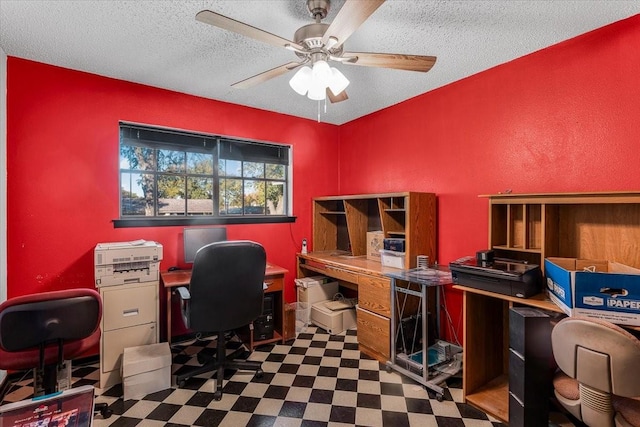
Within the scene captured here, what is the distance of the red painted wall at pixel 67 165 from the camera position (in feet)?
8.52

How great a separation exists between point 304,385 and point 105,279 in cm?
181

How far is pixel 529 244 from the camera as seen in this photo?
7.82 feet

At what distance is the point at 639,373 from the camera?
1.32 meters

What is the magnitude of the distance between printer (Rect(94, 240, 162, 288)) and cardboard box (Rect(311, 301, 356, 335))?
1834 millimetres

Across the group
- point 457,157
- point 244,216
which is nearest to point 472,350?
point 457,157

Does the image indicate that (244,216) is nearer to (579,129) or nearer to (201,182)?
(201,182)

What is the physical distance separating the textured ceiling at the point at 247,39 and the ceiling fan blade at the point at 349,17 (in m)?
0.46

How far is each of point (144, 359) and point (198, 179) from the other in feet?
6.29

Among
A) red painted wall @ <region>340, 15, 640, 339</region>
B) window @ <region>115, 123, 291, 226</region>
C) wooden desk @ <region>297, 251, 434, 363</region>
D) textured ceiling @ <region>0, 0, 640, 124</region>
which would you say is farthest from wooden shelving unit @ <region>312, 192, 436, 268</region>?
textured ceiling @ <region>0, 0, 640, 124</region>

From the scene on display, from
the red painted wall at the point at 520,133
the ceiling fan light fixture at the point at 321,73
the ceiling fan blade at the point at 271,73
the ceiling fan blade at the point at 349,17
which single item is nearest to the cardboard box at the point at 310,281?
the red painted wall at the point at 520,133

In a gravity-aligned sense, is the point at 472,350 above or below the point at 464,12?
below

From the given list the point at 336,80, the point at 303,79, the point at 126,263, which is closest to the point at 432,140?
the point at 336,80

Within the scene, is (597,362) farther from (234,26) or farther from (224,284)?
(234,26)

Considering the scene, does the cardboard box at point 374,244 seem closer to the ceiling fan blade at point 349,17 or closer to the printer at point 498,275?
the printer at point 498,275
